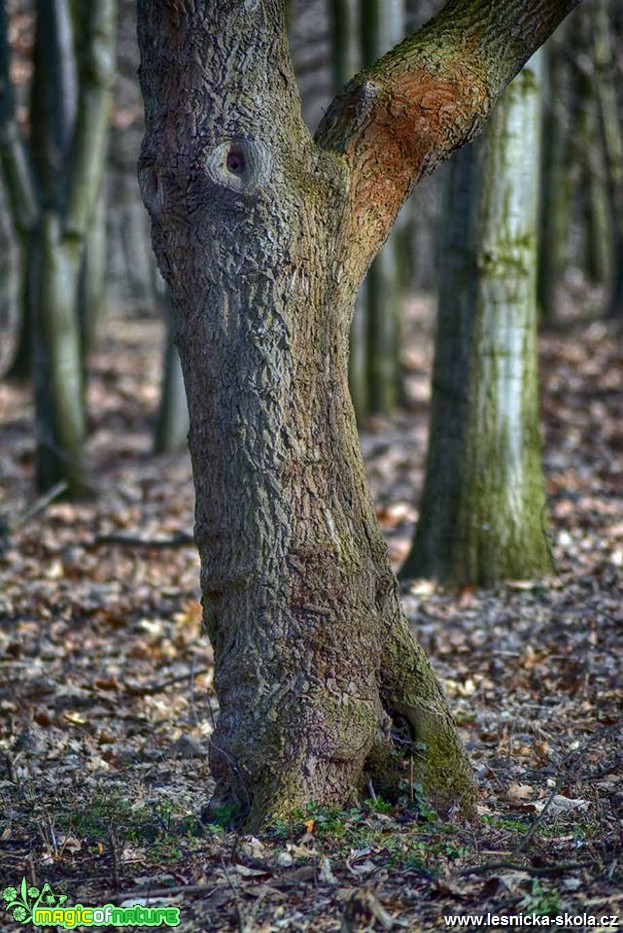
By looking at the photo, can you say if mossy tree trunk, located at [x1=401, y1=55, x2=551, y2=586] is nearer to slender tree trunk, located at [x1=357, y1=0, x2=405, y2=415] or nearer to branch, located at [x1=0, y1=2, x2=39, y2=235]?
branch, located at [x1=0, y1=2, x2=39, y2=235]

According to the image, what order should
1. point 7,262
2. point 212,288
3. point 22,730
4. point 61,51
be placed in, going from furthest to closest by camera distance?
point 7,262 < point 61,51 < point 22,730 < point 212,288

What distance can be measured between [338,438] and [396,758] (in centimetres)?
128

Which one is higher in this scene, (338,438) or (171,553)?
(338,438)

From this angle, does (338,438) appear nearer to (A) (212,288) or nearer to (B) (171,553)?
(A) (212,288)

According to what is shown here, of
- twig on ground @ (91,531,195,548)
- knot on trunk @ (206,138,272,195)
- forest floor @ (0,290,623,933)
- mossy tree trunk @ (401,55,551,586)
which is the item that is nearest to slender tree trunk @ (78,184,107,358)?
forest floor @ (0,290,623,933)

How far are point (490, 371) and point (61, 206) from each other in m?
5.35

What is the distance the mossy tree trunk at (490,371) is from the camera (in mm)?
7086

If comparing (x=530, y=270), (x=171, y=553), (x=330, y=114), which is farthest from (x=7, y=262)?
(x=330, y=114)

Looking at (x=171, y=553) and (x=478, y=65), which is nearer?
(x=478, y=65)

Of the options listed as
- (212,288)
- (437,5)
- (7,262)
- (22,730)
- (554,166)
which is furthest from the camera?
(7,262)

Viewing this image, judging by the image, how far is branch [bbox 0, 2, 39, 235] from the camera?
10.0 meters

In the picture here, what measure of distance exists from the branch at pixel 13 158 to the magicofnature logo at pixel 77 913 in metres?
8.15

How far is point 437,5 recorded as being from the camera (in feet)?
48.0

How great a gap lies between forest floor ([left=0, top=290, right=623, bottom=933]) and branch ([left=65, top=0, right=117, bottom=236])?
2.99 m
